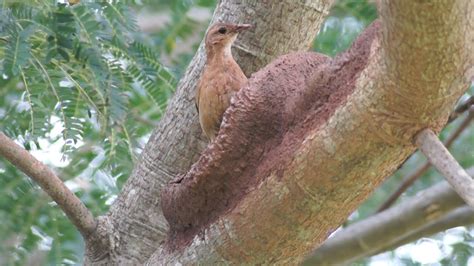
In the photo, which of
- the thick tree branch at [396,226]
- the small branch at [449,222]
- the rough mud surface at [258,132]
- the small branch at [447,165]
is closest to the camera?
the small branch at [447,165]

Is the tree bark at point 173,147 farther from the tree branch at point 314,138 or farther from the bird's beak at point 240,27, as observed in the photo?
the tree branch at point 314,138

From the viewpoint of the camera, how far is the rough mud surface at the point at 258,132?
9.10 feet

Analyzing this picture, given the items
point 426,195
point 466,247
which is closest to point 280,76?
point 426,195

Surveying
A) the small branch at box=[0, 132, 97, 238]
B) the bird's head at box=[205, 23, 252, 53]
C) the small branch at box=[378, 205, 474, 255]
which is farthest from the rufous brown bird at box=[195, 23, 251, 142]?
the small branch at box=[378, 205, 474, 255]

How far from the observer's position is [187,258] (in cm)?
311

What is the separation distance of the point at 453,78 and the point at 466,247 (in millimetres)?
2832

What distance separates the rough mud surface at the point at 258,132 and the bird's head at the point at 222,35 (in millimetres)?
646

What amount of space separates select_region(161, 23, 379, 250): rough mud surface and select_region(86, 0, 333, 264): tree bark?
23.7 inches

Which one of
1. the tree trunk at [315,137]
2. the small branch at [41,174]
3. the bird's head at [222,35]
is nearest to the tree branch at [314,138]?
the tree trunk at [315,137]

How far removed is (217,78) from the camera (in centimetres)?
370

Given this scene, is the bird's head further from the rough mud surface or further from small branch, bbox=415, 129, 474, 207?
small branch, bbox=415, 129, 474, 207

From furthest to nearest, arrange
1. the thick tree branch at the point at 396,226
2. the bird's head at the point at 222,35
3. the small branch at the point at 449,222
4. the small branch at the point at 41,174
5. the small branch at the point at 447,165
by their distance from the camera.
A: the small branch at the point at 449,222, the thick tree branch at the point at 396,226, the bird's head at the point at 222,35, the small branch at the point at 41,174, the small branch at the point at 447,165

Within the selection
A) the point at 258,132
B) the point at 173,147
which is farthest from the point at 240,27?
the point at 258,132

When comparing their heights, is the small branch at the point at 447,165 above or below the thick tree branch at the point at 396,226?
above
